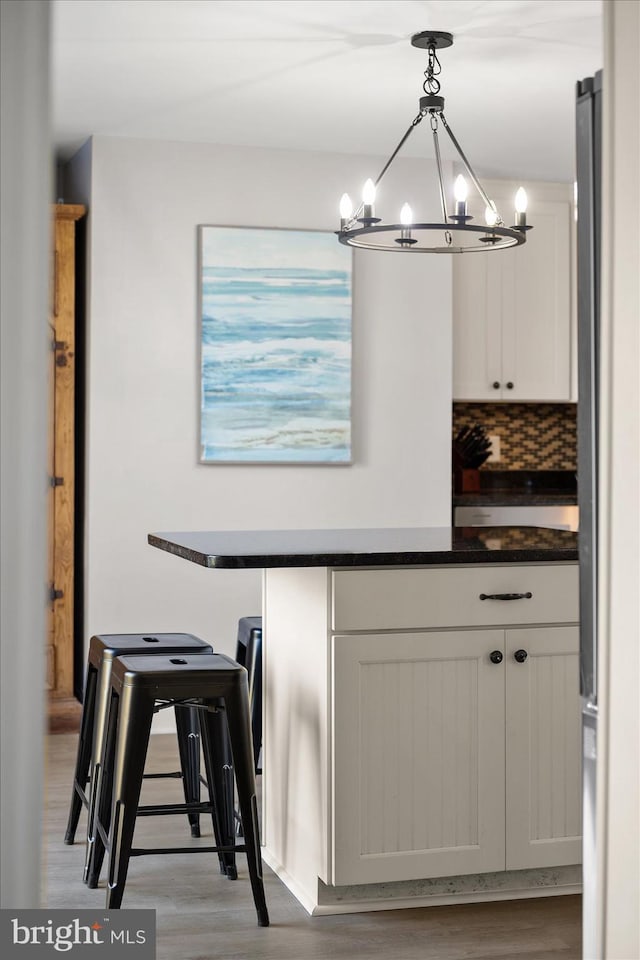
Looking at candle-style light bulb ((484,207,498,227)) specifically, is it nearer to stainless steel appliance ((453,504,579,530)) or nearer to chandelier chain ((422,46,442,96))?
chandelier chain ((422,46,442,96))

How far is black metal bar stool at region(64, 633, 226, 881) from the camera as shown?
3031 mm

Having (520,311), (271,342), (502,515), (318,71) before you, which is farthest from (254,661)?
(520,311)

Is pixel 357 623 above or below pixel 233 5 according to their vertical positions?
below

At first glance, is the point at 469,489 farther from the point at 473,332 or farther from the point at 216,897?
the point at 216,897

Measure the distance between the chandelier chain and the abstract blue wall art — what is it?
3.66 feet

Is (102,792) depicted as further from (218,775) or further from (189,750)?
(189,750)

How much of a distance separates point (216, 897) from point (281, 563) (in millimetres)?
952

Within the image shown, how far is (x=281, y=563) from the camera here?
2.66 meters

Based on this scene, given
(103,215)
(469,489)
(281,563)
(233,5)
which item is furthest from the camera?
(469,489)

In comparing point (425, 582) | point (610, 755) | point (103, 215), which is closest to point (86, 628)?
point (103, 215)

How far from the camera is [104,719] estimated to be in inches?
119

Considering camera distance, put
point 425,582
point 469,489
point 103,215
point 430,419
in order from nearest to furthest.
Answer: point 425,582 → point 103,215 → point 430,419 → point 469,489

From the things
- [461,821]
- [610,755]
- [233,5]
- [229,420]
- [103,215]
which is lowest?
[461,821]

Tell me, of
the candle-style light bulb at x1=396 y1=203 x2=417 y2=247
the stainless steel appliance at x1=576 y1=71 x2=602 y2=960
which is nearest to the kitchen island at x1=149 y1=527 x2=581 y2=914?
the candle-style light bulb at x1=396 y1=203 x2=417 y2=247
